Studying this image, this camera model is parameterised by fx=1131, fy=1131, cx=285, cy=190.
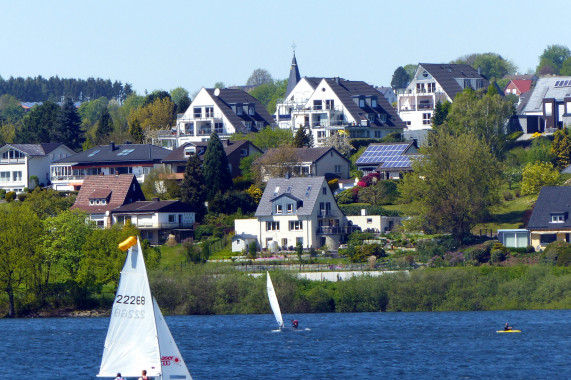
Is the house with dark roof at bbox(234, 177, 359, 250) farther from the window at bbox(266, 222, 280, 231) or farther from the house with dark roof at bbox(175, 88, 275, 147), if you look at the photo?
the house with dark roof at bbox(175, 88, 275, 147)

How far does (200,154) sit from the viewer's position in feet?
378

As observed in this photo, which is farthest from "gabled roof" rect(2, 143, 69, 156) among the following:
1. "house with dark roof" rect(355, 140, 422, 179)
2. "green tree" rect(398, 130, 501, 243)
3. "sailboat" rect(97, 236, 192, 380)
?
"sailboat" rect(97, 236, 192, 380)

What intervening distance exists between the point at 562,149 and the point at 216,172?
3302cm

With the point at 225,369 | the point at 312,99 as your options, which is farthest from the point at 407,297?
the point at 312,99

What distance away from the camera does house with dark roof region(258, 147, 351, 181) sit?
360ft

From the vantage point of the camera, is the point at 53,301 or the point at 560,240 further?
the point at 560,240

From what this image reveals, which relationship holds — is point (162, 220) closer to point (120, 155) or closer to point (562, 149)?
point (120, 155)

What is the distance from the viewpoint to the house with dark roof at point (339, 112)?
128m

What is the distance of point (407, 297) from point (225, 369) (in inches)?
957

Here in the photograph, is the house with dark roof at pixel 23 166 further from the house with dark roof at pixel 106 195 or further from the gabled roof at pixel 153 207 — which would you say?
the gabled roof at pixel 153 207

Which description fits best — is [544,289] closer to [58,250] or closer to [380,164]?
[58,250]

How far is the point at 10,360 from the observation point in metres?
57.8

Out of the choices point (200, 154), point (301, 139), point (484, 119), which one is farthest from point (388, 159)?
point (200, 154)

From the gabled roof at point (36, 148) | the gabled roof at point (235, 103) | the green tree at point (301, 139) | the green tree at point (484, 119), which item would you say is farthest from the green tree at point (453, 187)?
the gabled roof at point (36, 148)
